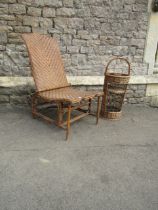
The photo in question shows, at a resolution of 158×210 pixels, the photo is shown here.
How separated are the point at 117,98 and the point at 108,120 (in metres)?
0.36

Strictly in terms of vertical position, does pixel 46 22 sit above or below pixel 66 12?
below

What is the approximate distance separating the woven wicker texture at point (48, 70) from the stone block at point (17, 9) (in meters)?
0.52

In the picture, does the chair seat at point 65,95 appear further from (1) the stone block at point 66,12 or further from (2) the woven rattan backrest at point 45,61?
(1) the stone block at point 66,12

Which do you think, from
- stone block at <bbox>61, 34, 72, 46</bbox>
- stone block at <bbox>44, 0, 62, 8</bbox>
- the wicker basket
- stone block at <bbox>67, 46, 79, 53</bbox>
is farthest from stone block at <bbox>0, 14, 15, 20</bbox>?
the wicker basket

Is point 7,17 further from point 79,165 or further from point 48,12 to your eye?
point 79,165

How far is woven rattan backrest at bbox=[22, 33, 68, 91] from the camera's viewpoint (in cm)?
320

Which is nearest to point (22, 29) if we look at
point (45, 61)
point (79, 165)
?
point (45, 61)

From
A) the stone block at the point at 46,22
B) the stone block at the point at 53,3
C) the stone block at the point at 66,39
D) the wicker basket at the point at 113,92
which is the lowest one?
the wicker basket at the point at 113,92

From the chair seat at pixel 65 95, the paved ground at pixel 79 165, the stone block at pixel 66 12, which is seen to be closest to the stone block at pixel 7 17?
the stone block at pixel 66 12

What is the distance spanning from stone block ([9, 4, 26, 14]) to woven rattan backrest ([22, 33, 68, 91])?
0.52 m

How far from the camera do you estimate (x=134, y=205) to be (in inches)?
76.5

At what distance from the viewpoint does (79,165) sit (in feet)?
8.07

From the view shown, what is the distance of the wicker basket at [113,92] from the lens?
345 centimetres

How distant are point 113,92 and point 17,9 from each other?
1.86 meters
